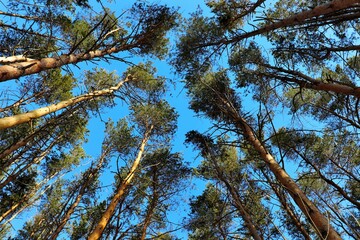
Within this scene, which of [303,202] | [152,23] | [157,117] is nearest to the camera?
[303,202]

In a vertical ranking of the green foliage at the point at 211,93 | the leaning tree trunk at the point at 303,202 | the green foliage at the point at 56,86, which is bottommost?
the leaning tree trunk at the point at 303,202

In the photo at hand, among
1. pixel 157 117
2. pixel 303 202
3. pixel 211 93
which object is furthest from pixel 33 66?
pixel 157 117

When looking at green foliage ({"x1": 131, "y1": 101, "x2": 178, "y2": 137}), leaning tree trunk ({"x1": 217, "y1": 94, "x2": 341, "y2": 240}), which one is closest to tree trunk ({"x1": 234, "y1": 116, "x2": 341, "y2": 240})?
leaning tree trunk ({"x1": 217, "y1": 94, "x2": 341, "y2": 240})

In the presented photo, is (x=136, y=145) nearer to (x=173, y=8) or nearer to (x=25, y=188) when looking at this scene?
(x=25, y=188)

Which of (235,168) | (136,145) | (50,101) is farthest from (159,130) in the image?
(50,101)

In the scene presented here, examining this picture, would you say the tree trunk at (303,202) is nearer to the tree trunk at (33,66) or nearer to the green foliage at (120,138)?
the tree trunk at (33,66)

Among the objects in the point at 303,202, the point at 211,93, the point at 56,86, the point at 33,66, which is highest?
the point at 211,93

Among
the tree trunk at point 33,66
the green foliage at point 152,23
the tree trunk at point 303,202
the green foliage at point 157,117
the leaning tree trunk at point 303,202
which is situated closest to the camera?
the leaning tree trunk at point 303,202

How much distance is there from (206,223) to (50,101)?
25.2ft

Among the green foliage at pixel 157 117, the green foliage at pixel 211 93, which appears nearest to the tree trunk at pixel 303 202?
the green foliage at pixel 211 93

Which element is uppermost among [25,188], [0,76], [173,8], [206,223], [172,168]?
[173,8]

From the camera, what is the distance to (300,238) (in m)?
10.7

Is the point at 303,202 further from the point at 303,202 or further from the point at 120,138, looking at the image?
the point at 120,138

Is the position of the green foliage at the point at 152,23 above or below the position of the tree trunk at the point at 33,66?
above
